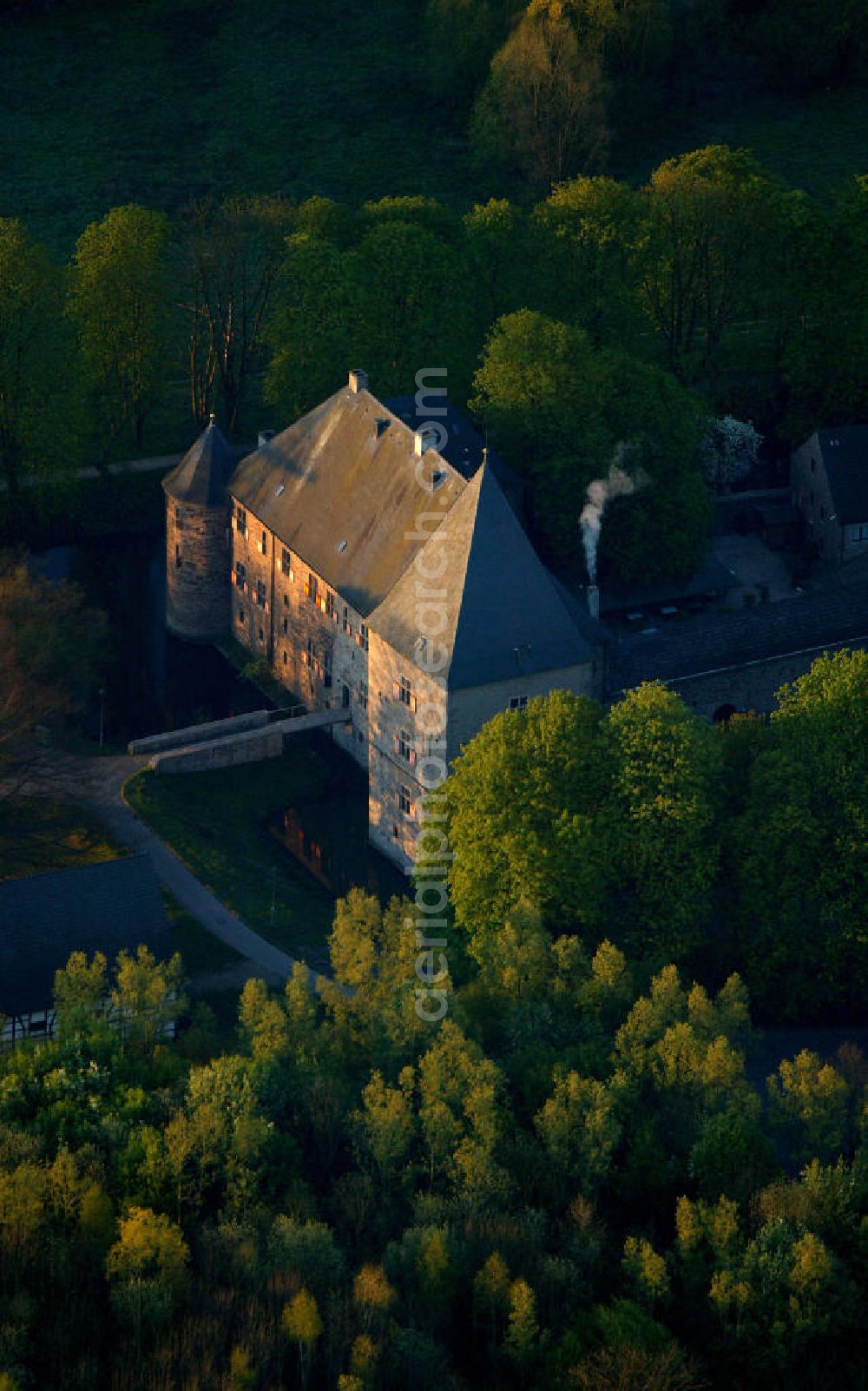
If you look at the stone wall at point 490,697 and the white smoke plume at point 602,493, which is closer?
the stone wall at point 490,697

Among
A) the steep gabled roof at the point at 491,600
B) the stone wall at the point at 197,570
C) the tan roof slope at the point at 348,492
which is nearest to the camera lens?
the steep gabled roof at the point at 491,600

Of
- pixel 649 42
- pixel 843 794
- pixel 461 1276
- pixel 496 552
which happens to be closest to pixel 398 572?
pixel 496 552

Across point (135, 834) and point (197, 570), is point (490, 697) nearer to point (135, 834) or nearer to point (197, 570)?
point (135, 834)

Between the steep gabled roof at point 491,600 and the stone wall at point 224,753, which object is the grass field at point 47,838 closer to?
the stone wall at point 224,753

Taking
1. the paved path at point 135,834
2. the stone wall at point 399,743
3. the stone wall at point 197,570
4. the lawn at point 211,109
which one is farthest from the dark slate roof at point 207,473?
the lawn at point 211,109

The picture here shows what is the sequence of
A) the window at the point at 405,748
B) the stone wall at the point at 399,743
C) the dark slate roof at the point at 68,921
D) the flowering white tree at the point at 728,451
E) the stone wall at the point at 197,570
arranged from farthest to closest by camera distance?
the flowering white tree at the point at 728,451 < the stone wall at the point at 197,570 < the window at the point at 405,748 < the stone wall at the point at 399,743 < the dark slate roof at the point at 68,921

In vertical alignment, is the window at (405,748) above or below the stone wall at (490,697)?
below

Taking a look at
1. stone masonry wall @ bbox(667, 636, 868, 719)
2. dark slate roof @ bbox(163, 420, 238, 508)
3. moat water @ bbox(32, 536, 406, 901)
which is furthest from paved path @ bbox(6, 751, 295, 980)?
stone masonry wall @ bbox(667, 636, 868, 719)
